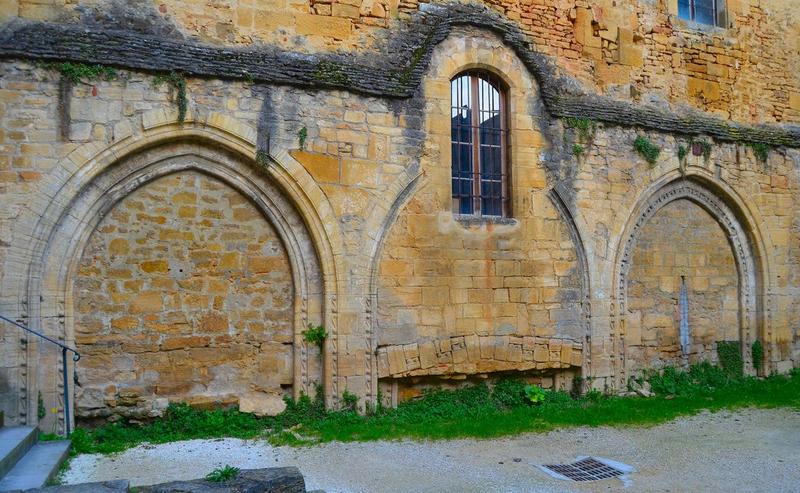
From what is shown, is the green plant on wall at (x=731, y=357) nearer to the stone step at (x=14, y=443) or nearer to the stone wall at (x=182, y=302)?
the stone wall at (x=182, y=302)

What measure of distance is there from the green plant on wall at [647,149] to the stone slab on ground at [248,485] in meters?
7.40

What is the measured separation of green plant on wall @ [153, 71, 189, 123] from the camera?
285 inches

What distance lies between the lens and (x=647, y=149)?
9.89 metres

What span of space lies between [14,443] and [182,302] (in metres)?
2.21

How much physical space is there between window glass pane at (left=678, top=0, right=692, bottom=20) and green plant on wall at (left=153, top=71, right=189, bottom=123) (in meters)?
8.08

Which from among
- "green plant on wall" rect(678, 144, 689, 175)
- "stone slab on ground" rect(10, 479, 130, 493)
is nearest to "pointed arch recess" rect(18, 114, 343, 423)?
"stone slab on ground" rect(10, 479, 130, 493)

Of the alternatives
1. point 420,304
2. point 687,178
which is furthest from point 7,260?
point 687,178

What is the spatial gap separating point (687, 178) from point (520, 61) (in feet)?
11.6

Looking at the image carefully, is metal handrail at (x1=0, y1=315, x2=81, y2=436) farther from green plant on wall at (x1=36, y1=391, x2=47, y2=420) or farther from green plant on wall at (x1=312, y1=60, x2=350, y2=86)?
green plant on wall at (x1=312, y1=60, x2=350, y2=86)

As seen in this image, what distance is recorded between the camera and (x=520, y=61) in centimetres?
912

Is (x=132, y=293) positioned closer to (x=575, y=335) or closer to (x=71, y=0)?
(x=71, y=0)

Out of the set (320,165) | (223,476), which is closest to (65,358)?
(223,476)

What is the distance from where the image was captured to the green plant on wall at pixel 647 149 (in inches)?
388

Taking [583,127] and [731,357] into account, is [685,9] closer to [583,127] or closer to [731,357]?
[583,127]
